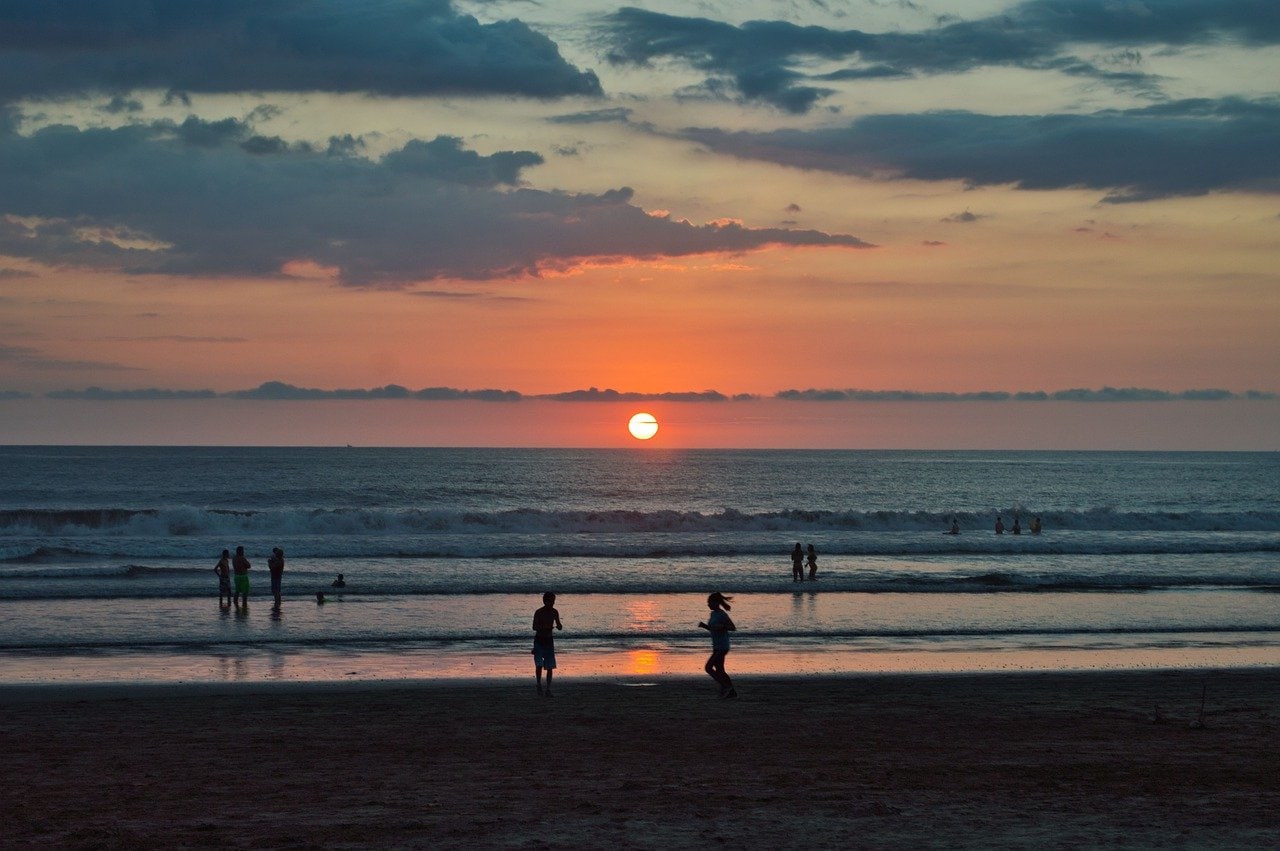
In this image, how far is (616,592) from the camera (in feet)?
115

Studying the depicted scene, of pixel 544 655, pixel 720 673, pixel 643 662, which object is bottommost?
pixel 643 662

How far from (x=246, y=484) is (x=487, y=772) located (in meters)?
107

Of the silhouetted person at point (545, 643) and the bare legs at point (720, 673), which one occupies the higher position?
the silhouetted person at point (545, 643)

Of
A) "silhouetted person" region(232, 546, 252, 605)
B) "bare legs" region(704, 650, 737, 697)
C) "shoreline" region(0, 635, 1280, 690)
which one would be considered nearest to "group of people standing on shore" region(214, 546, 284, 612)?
"silhouetted person" region(232, 546, 252, 605)

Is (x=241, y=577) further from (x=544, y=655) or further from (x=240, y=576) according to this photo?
(x=544, y=655)

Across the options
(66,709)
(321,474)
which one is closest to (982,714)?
(66,709)

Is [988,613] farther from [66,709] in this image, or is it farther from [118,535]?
[118,535]

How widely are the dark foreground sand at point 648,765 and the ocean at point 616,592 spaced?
10.2 ft

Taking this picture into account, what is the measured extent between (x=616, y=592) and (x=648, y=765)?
21825mm

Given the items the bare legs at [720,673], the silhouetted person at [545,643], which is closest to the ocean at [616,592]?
the silhouetted person at [545,643]

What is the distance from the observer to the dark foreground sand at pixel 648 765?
1032 centimetres

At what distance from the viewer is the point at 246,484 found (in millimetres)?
113750

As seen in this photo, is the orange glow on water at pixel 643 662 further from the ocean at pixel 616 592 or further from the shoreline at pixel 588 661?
the ocean at pixel 616 592

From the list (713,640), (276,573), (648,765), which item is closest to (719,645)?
(713,640)
